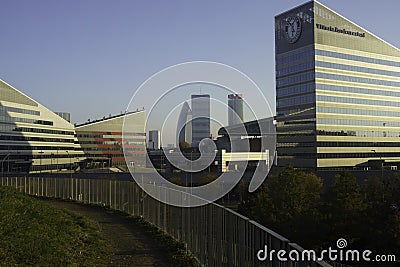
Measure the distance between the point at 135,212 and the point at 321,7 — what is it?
95493 millimetres

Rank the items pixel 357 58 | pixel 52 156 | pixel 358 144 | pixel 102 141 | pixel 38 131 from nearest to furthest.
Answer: pixel 38 131, pixel 52 156, pixel 358 144, pixel 357 58, pixel 102 141

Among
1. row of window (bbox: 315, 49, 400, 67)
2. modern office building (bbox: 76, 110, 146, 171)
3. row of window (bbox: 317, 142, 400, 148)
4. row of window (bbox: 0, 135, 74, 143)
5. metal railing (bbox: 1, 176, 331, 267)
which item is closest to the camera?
metal railing (bbox: 1, 176, 331, 267)

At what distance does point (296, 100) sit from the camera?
106m

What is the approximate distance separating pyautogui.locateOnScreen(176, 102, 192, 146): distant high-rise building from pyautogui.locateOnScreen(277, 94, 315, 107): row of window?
88679 millimetres

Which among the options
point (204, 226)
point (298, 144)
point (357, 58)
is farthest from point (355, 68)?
point (204, 226)

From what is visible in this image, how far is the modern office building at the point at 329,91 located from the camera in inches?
4038

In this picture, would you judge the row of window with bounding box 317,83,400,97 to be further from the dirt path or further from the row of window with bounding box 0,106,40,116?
the dirt path

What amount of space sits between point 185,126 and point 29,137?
293ft

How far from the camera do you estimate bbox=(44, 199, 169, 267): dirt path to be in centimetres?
1197

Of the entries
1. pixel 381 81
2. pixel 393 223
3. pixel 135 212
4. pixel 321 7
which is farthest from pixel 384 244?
pixel 381 81

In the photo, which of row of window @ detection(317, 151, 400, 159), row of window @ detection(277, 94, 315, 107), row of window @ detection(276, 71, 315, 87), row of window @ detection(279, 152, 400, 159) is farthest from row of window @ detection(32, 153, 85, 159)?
row of window @ detection(317, 151, 400, 159)

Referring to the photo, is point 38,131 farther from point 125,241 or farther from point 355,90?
point 125,241

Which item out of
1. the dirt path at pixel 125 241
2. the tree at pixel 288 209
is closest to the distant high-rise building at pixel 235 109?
the dirt path at pixel 125 241

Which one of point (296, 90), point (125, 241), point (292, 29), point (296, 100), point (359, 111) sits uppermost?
point (292, 29)
